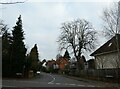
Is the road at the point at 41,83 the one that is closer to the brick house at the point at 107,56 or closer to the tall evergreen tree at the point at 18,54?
the tall evergreen tree at the point at 18,54

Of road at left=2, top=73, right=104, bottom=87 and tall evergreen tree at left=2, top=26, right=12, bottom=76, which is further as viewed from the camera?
tall evergreen tree at left=2, top=26, right=12, bottom=76

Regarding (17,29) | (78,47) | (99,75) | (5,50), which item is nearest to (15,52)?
(5,50)

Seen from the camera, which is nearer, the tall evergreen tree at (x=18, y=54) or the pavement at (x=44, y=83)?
the pavement at (x=44, y=83)

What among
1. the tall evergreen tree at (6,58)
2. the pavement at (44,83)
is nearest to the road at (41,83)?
the pavement at (44,83)

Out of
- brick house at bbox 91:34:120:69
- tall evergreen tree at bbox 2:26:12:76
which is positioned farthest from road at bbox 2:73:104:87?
brick house at bbox 91:34:120:69

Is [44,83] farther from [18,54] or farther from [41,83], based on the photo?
[18,54]

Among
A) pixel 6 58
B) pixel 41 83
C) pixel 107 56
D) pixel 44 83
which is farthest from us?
pixel 107 56

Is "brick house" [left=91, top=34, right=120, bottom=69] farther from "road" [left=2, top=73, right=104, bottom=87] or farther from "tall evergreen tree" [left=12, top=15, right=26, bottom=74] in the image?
"tall evergreen tree" [left=12, top=15, right=26, bottom=74]

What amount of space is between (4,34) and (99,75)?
17.9m

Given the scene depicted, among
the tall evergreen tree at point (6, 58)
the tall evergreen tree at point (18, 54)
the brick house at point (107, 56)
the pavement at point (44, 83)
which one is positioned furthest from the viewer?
the brick house at point (107, 56)

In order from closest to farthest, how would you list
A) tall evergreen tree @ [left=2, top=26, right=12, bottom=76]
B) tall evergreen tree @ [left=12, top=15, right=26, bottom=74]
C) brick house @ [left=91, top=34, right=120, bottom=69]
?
A: tall evergreen tree @ [left=2, top=26, right=12, bottom=76] < tall evergreen tree @ [left=12, top=15, right=26, bottom=74] < brick house @ [left=91, top=34, right=120, bottom=69]

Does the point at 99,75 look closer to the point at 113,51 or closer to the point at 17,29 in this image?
the point at 113,51

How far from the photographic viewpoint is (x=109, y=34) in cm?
3950

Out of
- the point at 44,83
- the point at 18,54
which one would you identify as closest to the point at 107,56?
the point at 18,54
